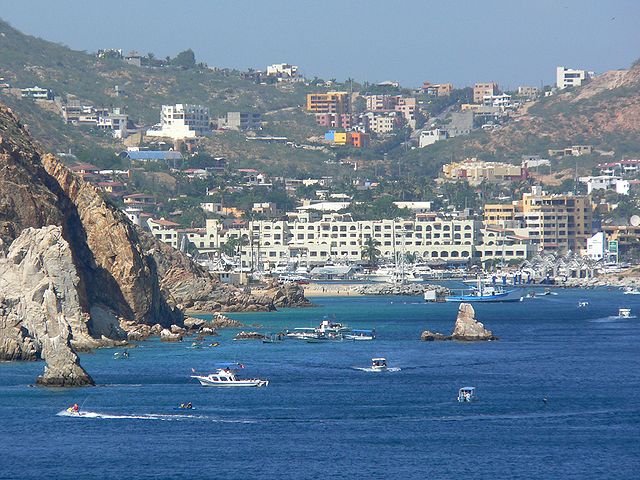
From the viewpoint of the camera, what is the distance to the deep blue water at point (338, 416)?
65000mm

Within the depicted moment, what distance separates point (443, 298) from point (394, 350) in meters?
78.6

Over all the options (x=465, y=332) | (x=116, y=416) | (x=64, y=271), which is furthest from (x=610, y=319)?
(x=116, y=416)

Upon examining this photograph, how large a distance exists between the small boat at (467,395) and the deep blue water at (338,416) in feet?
2.16

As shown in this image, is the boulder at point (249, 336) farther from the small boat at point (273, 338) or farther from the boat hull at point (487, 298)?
the boat hull at point (487, 298)

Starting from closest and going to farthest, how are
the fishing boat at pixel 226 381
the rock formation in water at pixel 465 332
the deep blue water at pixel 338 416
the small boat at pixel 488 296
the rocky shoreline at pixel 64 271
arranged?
the deep blue water at pixel 338 416, the fishing boat at pixel 226 381, the rocky shoreline at pixel 64 271, the rock formation in water at pixel 465 332, the small boat at pixel 488 296

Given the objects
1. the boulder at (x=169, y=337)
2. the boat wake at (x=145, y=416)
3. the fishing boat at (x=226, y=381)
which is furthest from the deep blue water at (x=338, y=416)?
the fishing boat at (x=226, y=381)

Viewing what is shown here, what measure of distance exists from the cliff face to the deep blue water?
292 cm

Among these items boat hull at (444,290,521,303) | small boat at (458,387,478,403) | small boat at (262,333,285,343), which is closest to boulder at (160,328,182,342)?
small boat at (262,333,285,343)

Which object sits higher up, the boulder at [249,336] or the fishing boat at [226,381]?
the boulder at [249,336]

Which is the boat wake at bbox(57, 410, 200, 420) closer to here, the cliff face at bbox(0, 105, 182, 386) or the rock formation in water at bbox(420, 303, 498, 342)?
the cliff face at bbox(0, 105, 182, 386)

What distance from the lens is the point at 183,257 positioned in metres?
163

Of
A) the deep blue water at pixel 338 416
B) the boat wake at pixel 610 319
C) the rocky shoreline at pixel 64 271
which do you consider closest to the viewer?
the deep blue water at pixel 338 416

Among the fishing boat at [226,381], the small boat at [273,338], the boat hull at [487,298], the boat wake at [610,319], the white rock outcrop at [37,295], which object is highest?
the white rock outcrop at [37,295]

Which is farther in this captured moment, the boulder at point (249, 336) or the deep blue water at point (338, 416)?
the boulder at point (249, 336)
